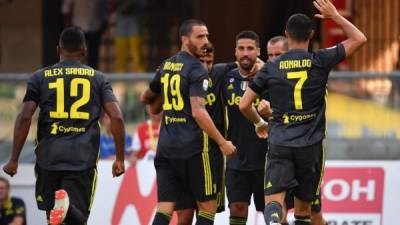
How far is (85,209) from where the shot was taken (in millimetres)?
11922

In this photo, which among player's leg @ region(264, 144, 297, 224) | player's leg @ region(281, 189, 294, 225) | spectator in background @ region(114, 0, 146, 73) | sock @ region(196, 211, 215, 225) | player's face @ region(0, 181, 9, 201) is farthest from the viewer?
spectator in background @ region(114, 0, 146, 73)

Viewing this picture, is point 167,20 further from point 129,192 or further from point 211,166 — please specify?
point 211,166

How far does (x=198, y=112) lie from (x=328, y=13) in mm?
1441

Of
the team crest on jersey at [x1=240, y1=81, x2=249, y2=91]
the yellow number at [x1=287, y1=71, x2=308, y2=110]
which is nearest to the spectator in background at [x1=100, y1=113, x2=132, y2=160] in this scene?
the team crest on jersey at [x1=240, y1=81, x2=249, y2=91]

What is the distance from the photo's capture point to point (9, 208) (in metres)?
15.5

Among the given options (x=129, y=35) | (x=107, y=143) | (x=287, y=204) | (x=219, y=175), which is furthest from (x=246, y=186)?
(x=129, y=35)

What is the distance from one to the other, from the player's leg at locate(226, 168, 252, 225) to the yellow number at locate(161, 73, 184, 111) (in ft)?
→ 4.91

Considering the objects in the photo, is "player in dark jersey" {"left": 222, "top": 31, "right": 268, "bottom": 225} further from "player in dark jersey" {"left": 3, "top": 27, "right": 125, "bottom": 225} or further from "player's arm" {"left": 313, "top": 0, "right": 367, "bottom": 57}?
"player in dark jersey" {"left": 3, "top": 27, "right": 125, "bottom": 225}

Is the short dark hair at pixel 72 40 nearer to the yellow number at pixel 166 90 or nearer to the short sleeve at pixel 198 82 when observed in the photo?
the yellow number at pixel 166 90

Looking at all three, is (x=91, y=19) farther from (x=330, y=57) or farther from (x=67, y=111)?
(x=330, y=57)

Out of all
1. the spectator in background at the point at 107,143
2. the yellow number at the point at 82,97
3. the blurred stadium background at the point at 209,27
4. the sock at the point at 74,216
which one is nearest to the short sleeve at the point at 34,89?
the yellow number at the point at 82,97

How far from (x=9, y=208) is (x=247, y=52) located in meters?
4.06

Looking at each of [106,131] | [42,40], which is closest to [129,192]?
[106,131]

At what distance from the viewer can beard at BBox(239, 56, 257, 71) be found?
12.9 metres
